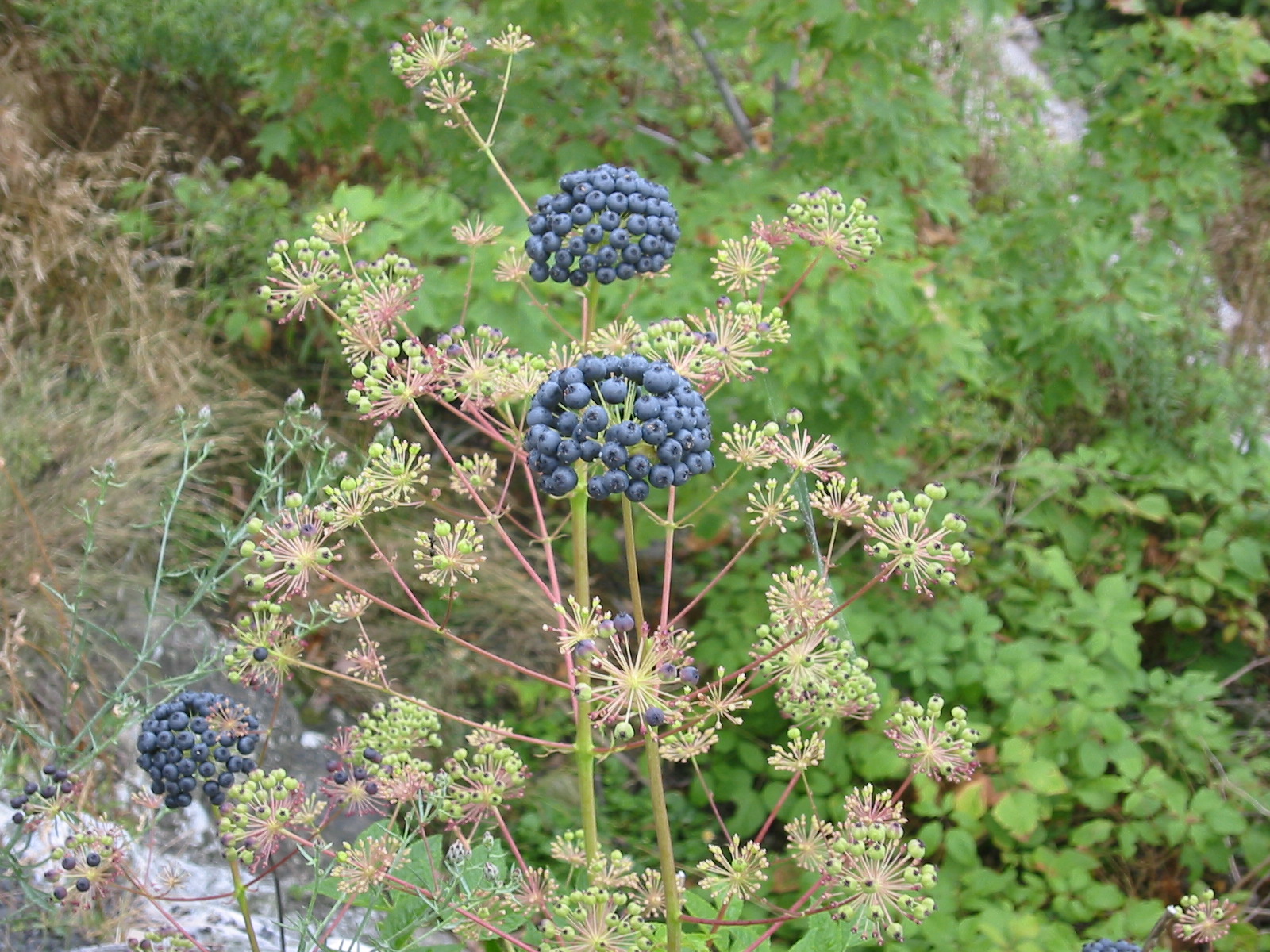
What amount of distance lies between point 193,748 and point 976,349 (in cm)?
316

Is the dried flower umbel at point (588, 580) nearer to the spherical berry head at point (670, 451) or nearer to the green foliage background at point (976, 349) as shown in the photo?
the spherical berry head at point (670, 451)

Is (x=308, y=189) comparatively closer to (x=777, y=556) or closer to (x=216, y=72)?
(x=216, y=72)

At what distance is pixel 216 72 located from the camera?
6508 mm

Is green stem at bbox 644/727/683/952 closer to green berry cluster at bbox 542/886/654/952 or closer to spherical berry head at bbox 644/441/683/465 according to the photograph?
green berry cluster at bbox 542/886/654/952

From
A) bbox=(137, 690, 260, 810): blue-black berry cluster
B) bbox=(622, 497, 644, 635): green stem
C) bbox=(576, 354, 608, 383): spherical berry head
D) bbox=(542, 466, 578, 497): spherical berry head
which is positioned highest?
bbox=(576, 354, 608, 383): spherical berry head

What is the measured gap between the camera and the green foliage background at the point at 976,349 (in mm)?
3727

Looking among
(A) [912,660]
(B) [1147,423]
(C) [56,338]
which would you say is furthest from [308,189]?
(B) [1147,423]

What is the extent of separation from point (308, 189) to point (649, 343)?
16.7ft

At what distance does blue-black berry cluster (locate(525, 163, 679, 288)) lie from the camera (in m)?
1.76

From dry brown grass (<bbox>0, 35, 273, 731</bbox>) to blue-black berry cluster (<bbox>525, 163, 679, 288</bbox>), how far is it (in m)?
2.68

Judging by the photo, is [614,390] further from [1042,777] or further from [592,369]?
[1042,777]

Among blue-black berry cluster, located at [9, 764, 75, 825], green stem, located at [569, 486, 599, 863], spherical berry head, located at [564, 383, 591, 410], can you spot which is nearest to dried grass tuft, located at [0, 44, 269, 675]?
blue-black berry cluster, located at [9, 764, 75, 825]

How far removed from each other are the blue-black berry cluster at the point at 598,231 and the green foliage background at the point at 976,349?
76.1 inches

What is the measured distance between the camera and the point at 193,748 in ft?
6.17
